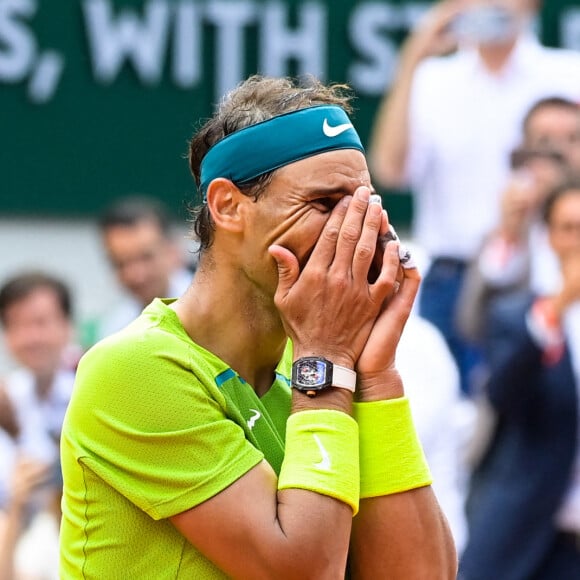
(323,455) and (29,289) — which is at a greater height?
(323,455)

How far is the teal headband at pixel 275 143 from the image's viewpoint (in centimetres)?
246

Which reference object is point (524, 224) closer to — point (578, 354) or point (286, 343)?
point (578, 354)

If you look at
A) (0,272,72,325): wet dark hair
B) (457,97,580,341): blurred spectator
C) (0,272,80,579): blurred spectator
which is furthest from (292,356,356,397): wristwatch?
(0,272,72,325): wet dark hair

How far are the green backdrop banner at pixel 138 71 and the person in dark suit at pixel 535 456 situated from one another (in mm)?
3523

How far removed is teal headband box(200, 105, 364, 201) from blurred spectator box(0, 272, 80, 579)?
2.89 metres

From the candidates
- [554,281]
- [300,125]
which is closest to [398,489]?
[300,125]

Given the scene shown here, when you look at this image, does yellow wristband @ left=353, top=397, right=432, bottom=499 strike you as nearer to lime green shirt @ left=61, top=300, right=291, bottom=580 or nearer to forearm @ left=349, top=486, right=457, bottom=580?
forearm @ left=349, top=486, right=457, bottom=580

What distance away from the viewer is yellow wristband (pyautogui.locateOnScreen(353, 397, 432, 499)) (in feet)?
7.92

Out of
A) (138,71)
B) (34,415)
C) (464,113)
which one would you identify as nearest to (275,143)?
(34,415)

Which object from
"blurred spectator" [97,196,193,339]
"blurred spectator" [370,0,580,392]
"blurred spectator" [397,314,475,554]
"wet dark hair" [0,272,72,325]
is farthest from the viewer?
"blurred spectator" [370,0,580,392]

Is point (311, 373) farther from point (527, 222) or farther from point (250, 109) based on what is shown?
point (527, 222)

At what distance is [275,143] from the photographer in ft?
8.06

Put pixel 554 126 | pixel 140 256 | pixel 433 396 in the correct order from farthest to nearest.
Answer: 1. pixel 140 256
2. pixel 554 126
3. pixel 433 396

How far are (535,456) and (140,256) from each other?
7.67 ft
